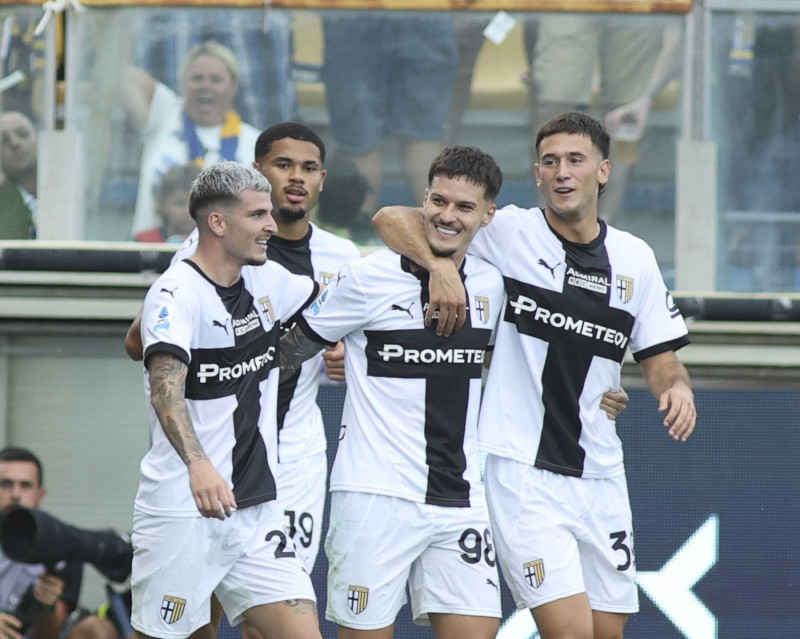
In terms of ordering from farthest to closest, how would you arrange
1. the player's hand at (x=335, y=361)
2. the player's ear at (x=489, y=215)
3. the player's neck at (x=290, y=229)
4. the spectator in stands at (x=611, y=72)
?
1. the spectator in stands at (x=611, y=72)
2. the player's neck at (x=290, y=229)
3. the player's hand at (x=335, y=361)
4. the player's ear at (x=489, y=215)

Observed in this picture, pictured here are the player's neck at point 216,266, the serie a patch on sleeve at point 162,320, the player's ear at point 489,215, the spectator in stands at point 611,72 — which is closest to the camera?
the serie a patch on sleeve at point 162,320

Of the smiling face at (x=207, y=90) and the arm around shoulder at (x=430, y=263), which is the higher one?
the smiling face at (x=207, y=90)

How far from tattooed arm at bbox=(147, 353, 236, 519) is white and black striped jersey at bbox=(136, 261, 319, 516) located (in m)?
0.14

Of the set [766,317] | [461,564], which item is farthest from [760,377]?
[461,564]

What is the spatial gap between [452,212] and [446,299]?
328 millimetres

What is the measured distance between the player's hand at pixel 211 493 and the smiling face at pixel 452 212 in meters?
1.20

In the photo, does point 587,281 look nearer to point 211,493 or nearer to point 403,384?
point 403,384

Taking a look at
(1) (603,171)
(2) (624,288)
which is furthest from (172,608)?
(1) (603,171)

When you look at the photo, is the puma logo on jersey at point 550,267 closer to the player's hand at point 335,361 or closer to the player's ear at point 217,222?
the player's hand at point 335,361

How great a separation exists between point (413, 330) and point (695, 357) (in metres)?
3.13

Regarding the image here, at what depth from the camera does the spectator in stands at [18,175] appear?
762cm

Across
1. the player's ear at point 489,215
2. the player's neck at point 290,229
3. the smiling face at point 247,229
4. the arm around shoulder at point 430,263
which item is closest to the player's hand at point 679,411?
the arm around shoulder at point 430,263

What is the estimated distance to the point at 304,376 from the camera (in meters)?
5.35

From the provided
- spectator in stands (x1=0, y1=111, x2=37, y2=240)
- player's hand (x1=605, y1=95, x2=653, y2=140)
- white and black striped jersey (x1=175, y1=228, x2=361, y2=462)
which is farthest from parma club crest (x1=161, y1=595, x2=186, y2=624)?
player's hand (x1=605, y1=95, x2=653, y2=140)
